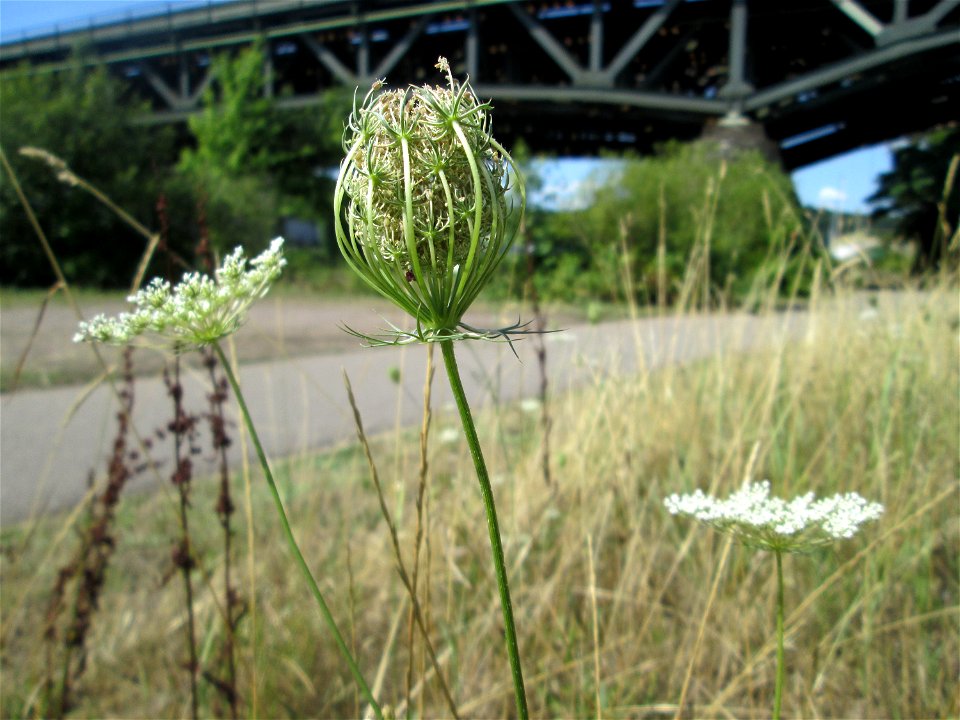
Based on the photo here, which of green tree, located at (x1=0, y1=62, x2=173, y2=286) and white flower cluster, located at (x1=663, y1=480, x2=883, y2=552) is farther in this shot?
green tree, located at (x1=0, y1=62, x2=173, y2=286)

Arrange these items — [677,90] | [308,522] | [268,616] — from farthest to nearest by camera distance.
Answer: [677,90]
[308,522]
[268,616]

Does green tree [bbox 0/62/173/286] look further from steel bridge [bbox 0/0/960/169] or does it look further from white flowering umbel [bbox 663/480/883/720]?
white flowering umbel [bbox 663/480/883/720]

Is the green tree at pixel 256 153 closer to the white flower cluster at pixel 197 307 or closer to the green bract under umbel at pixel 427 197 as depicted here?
the white flower cluster at pixel 197 307

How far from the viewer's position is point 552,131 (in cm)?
2231

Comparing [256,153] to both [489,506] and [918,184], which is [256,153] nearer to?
[918,184]

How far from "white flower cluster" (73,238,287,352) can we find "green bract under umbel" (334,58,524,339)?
9.9 inches

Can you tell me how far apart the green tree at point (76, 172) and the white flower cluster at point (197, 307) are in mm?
14358

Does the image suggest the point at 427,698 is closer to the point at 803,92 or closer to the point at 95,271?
the point at 95,271

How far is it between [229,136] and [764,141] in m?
14.9

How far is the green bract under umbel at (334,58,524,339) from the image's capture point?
21.4 inches

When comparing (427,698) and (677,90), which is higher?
(677,90)

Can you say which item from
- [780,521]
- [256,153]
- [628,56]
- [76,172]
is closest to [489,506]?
→ [780,521]

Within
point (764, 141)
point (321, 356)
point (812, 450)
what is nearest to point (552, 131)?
point (764, 141)

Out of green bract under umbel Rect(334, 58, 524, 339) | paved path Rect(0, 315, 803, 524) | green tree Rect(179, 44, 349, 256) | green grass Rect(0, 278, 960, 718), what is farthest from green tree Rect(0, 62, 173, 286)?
green bract under umbel Rect(334, 58, 524, 339)
